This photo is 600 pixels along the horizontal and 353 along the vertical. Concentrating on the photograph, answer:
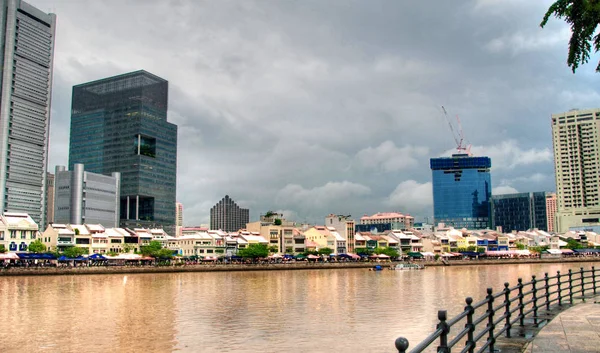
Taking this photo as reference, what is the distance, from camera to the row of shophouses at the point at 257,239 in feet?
415

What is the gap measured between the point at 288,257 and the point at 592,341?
5099 inches

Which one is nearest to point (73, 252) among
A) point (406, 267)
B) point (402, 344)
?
point (406, 267)

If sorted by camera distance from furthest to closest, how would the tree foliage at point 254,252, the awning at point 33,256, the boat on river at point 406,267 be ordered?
1. the tree foliage at point 254,252
2. the boat on river at point 406,267
3. the awning at point 33,256

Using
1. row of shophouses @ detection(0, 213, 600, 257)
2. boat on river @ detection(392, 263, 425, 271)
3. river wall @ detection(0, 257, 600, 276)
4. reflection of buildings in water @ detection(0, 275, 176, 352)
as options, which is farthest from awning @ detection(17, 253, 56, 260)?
boat on river @ detection(392, 263, 425, 271)

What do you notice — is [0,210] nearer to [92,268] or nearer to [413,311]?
[92,268]

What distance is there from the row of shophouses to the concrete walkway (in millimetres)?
118052

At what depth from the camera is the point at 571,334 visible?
1500cm

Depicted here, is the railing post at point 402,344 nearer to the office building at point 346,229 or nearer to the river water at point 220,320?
the river water at point 220,320

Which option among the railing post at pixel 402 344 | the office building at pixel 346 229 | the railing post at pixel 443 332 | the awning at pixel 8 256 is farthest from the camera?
the office building at pixel 346 229

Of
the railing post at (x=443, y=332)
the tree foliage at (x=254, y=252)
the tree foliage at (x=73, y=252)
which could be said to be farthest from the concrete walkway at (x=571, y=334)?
the tree foliage at (x=254, y=252)

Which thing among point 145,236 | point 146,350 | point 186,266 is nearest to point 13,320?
point 146,350

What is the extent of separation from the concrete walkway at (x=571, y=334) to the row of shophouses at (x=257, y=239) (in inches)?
4648

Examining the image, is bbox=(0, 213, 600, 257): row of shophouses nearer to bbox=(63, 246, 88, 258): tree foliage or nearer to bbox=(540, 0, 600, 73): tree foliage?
bbox=(63, 246, 88, 258): tree foliage

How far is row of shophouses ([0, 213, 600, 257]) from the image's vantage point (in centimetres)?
12662
